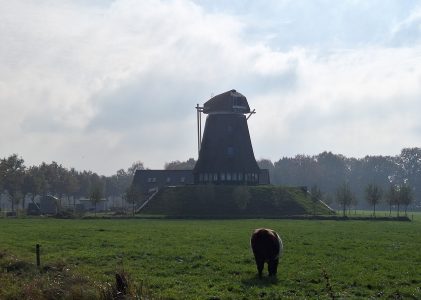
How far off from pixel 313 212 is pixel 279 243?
56.0m

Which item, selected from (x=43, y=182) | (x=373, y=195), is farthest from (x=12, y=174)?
(x=373, y=195)

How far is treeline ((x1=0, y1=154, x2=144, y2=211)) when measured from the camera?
307 ft

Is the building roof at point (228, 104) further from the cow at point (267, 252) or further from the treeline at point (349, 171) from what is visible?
the treeline at point (349, 171)

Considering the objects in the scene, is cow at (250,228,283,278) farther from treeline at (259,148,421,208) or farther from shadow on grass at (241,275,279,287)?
treeline at (259,148,421,208)

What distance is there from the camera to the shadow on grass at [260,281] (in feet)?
52.2

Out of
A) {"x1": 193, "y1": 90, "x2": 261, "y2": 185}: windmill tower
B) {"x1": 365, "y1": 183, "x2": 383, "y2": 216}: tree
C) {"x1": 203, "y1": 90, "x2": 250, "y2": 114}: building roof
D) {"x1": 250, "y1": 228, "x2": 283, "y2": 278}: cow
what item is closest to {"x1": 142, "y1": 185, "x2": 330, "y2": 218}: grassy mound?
{"x1": 193, "y1": 90, "x2": 261, "y2": 185}: windmill tower

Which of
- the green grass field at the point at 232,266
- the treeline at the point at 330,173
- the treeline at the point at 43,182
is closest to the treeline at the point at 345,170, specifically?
the treeline at the point at 330,173

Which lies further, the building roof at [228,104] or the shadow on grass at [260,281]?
the building roof at [228,104]

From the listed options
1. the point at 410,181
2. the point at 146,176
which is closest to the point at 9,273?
the point at 146,176

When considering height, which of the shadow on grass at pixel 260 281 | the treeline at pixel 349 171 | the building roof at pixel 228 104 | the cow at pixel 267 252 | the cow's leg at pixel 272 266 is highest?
the building roof at pixel 228 104

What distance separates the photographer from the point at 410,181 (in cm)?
17050

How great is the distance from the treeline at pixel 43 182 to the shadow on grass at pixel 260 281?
65703 mm

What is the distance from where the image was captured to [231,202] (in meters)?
76.7

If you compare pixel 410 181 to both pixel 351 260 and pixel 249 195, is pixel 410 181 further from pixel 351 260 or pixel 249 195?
pixel 351 260
